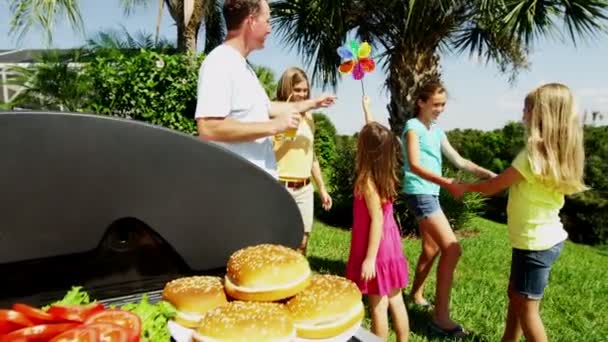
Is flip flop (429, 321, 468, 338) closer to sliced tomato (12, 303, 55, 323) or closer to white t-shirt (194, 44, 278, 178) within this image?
white t-shirt (194, 44, 278, 178)

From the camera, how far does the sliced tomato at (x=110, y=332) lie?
0.74 m

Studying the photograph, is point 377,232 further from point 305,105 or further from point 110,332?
point 110,332

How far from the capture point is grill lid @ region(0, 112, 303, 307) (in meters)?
0.84

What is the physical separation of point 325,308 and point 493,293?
3989 millimetres

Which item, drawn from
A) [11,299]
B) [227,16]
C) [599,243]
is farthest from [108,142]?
[599,243]

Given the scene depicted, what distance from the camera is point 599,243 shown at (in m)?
11.3

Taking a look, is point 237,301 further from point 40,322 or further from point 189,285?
point 40,322

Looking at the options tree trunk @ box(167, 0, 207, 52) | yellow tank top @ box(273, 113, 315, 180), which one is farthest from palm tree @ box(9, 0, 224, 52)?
yellow tank top @ box(273, 113, 315, 180)

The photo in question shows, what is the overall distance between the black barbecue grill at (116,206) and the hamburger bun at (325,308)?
0.05 metres

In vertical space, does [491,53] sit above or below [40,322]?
above

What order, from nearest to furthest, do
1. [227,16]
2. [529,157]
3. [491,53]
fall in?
[227,16] → [529,157] → [491,53]

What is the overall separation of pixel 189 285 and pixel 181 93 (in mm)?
6521

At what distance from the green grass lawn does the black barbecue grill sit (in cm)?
256

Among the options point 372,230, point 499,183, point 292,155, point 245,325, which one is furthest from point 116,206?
point 292,155
